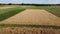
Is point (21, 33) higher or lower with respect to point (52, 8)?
higher

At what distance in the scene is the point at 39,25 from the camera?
10781mm

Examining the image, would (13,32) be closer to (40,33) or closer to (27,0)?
(40,33)

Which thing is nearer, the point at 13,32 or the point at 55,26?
the point at 13,32

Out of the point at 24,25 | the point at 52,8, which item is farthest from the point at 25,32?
the point at 52,8

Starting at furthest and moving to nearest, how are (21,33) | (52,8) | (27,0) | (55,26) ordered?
(52,8)
(27,0)
(55,26)
(21,33)

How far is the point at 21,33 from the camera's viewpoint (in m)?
8.75

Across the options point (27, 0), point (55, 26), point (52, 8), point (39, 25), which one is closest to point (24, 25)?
point (39, 25)

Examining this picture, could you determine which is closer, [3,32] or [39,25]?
[3,32]

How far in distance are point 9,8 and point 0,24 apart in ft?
26.1

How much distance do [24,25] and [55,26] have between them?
1.85 m

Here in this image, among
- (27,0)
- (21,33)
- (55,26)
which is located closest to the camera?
(21,33)

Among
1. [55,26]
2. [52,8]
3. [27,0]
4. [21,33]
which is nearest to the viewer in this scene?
[21,33]

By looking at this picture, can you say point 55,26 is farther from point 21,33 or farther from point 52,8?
point 52,8

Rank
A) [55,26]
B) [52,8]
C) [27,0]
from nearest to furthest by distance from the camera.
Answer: [55,26] → [27,0] → [52,8]
